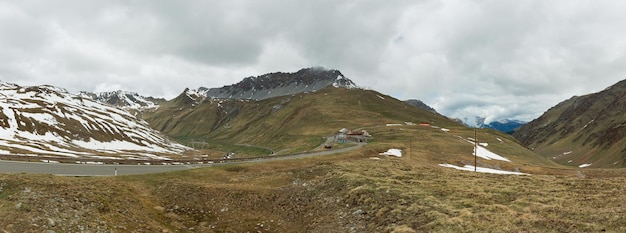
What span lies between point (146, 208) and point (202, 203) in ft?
16.6

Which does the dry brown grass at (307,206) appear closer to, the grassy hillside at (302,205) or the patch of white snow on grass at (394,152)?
the grassy hillside at (302,205)

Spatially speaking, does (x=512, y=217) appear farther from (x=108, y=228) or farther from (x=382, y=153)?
(x=382, y=153)

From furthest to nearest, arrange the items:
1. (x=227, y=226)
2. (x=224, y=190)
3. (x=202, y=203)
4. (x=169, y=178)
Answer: (x=169, y=178), (x=224, y=190), (x=202, y=203), (x=227, y=226)

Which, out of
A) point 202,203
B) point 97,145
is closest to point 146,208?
point 202,203

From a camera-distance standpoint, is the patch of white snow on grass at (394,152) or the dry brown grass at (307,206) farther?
the patch of white snow on grass at (394,152)

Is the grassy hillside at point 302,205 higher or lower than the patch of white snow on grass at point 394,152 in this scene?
lower

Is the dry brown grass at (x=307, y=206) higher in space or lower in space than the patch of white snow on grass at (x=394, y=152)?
lower

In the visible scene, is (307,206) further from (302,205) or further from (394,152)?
(394,152)

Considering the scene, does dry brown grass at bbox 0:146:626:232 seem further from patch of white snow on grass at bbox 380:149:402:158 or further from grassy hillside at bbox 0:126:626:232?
patch of white snow on grass at bbox 380:149:402:158

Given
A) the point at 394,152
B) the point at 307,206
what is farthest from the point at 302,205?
the point at 394,152

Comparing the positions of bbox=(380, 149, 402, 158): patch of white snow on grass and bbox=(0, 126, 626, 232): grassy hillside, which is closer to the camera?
bbox=(0, 126, 626, 232): grassy hillside

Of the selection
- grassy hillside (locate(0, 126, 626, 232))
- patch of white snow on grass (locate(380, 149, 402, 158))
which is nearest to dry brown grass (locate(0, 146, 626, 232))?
grassy hillside (locate(0, 126, 626, 232))

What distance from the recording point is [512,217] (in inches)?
864

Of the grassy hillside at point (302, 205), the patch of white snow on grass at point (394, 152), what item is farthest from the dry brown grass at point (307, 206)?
the patch of white snow on grass at point (394, 152)
